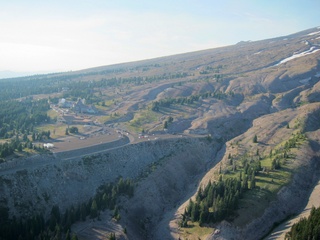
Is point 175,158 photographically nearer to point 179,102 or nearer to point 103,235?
point 103,235

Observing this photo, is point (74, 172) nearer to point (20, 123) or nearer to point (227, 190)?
point (227, 190)

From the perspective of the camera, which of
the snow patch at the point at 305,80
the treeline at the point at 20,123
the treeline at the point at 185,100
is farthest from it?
the snow patch at the point at 305,80

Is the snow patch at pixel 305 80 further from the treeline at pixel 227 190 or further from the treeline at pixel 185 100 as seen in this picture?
the treeline at pixel 227 190

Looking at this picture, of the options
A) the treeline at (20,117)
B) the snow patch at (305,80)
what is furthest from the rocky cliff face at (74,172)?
the snow patch at (305,80)

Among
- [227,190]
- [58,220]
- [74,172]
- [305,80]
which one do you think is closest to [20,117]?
[74,172]

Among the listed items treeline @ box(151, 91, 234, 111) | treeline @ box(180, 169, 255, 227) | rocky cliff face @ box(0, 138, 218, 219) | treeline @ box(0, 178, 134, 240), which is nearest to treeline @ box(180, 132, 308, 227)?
treeline @ box(180, 169, 255, 227)
